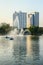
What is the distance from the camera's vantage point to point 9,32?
75.3 ft

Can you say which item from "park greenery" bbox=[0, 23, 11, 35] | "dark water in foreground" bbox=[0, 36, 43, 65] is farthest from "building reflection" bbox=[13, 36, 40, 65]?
"park greenery" bbox=[0, 23, 11, 35]

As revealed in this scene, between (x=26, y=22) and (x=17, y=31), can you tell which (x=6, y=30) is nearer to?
A: (x=17, y=31)

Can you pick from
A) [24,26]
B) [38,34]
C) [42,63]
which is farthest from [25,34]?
[42,63]

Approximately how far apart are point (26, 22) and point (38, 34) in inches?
129

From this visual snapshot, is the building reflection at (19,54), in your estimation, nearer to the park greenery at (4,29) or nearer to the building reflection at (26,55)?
the building reflection at (26,55)

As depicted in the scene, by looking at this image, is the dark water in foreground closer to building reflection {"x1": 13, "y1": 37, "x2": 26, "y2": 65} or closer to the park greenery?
building reflection {"x1": 13, "y1": 37, "x2": 26, "y2": 65}

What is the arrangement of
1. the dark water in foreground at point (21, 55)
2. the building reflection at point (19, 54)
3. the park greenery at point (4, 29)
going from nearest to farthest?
the dark water in foreground at point (21, 55), the building reflection at point (19, 54), the park greenery at point (4, 29)

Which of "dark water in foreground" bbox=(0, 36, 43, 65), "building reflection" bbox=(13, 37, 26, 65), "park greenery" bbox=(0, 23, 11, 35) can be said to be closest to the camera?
"dark water in foreground" bbox=(0, 36, 43, 65)

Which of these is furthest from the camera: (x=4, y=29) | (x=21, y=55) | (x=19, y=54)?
(x=4, y=29)

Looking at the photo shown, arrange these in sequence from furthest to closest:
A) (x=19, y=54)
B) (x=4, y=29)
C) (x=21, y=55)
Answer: (x=4, y=29)
(x=19, y=54)
(x=21, y=55)

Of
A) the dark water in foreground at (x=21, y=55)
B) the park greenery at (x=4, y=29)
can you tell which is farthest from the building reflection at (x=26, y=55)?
the park greenery at (x=4, y=29)

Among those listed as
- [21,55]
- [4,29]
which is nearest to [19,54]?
[21,55]

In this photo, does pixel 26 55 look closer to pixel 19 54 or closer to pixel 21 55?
pixel 21 55

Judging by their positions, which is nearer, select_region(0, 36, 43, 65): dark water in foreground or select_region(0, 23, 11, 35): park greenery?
select_region(0, 36, 43, 65): dark water in foreground
